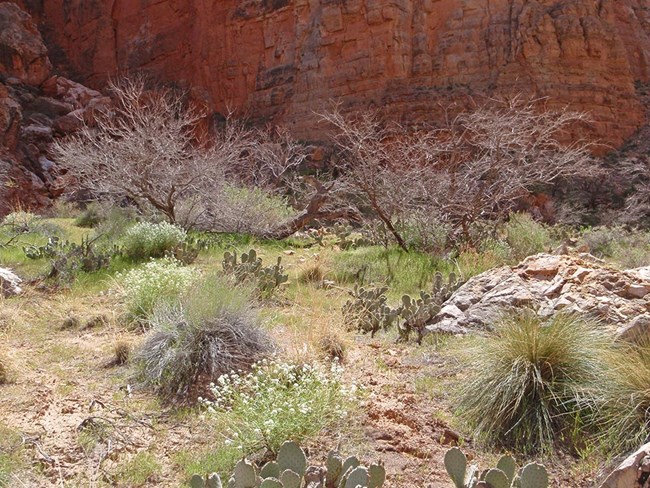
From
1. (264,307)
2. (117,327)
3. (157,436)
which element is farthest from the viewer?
(264,307)

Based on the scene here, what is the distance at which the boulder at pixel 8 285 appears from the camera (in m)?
6.87

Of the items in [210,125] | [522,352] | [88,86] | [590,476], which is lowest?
[590,476]

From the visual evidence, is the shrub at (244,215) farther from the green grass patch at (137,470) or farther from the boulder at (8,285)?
the green grass patch at (137,470)

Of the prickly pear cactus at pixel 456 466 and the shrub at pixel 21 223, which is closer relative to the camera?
the prickly pear cactus at pixel 456 466

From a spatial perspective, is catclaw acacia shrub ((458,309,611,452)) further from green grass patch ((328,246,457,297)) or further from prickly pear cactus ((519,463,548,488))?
green grass patch ((328,246,457,297))

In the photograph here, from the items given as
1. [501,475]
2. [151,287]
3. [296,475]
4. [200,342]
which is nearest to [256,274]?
[151,287]

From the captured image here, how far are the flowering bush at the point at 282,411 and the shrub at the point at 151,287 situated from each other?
7.92 feet

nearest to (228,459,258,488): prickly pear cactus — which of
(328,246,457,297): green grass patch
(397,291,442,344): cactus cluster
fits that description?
(397,291,442,344): cactus cluster

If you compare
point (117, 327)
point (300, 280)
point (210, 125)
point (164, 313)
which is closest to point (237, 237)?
point (300, 280)

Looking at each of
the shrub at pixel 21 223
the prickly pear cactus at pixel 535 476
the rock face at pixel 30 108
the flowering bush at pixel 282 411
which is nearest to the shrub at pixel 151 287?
the flowering bush at pixel 282 411

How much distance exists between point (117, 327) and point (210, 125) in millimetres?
24956

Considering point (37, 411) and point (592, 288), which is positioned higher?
point (592, 288)

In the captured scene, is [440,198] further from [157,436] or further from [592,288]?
[157,436]

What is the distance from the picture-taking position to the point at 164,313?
4.92 metres
